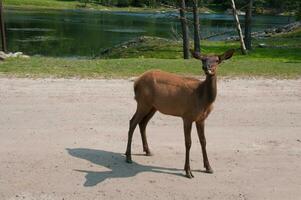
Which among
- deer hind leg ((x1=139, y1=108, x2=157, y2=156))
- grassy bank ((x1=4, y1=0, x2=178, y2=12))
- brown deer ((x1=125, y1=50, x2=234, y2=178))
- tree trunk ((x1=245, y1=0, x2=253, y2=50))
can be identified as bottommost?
grassy bank ((x1=4, y1=0, x2=178, y2=12))

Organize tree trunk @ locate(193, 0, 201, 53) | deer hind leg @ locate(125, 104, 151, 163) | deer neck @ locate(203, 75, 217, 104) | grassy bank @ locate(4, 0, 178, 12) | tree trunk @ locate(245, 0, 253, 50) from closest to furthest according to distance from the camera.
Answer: deer neck @ locate(203, 75, 217, 104) < deer hind leg @ locate(125, 104, 151, 163) < tree trunk @ locate(193, 0, 201, 53) < tree trunk @ locate(245, 0, 253, 50) < grassy bank @ locate(4, 0, 178, 12)

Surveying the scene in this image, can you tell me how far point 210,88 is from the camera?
7.88 m

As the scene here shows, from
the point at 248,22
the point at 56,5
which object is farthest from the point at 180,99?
the point at 56,5

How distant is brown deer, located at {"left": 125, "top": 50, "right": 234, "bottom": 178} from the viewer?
797 cm

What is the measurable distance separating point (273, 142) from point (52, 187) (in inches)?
179

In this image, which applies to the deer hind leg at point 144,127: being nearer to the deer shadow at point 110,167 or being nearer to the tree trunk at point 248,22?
the deer shadow at point 110,167

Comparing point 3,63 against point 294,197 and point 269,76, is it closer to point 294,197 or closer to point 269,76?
point 269,76

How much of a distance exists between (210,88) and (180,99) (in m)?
0.55

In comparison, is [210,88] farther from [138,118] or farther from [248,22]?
[248,22]

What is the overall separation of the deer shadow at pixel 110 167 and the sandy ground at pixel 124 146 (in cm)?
2

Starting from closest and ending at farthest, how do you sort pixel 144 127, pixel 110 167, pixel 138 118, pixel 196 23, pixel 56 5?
1. pixel 110 167
2. pixel 138 118
3. pixel 144 127
4. pixel 196 23
5. pixel 56 5

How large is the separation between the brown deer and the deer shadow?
22cm

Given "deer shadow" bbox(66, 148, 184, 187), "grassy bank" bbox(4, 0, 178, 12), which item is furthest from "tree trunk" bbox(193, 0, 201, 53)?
"grassy bank" bbox(4, 0, 178, 12)

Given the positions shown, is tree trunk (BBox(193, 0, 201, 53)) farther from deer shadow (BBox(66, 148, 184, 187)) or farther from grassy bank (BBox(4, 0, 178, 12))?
grassy bank (BBox(4, 0, 178, 12))
